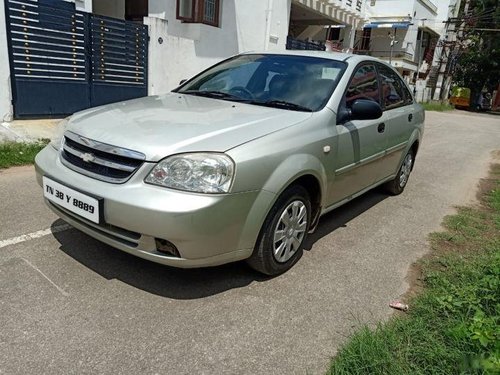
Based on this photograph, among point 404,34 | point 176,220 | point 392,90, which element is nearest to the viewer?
point 176,220

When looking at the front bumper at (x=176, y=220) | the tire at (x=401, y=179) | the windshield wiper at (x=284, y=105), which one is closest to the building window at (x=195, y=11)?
the tire at (x=401, y=179)

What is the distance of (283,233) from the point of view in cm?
306

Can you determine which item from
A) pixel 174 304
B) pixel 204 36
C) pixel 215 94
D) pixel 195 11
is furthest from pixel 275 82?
pixel 204 36

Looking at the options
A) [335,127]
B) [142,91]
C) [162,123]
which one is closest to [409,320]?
[335,127]

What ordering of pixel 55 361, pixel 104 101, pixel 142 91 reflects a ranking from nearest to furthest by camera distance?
pixel 55 361
pixel 104 101
pixel 142 91

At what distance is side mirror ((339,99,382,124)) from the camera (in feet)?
11.3

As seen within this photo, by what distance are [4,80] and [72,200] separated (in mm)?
5283

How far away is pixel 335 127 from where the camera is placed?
341 centimetres

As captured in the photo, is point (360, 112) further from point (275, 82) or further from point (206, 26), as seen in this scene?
point (206, 26)

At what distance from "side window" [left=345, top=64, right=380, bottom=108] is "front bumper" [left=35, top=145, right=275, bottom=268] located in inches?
59.1

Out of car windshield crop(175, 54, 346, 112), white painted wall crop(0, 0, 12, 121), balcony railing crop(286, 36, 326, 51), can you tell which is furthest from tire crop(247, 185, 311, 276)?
balcony railing crop(286, 36, 326, 51)

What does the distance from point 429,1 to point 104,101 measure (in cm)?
3168

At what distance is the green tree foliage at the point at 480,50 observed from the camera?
2977 cm

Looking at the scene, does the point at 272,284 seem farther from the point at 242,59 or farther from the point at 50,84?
the point at 50,84
